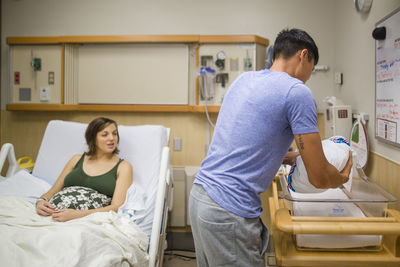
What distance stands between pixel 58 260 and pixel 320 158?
104 cm

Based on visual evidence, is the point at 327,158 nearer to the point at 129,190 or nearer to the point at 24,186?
the point at 129,190

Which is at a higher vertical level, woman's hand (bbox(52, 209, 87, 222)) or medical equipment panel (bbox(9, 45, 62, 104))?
medical equipment panel (bbox(9, 45, 62, 104))

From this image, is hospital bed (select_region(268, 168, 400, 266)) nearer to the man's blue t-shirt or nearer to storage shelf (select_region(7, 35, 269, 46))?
the man's blue t-shirt

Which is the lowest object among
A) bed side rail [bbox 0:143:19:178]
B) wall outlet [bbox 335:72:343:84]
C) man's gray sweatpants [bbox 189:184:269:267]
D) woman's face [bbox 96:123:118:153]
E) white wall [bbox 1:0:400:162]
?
man's gray sweatpants [bbox 189:184:269:267]

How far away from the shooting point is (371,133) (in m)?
2.03

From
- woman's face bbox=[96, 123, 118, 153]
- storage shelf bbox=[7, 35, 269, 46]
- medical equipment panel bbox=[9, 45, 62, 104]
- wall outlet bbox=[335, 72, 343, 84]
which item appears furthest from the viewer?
medical equipment panel bbox=[9, 45, 62, 104]

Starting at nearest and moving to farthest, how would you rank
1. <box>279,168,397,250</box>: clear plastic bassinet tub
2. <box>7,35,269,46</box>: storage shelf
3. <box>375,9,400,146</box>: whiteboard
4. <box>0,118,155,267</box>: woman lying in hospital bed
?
<box>279,168,397,250</box>: clear plastic bassinet tub < <box>0,118,155,267</box>: woman lying in hospital bed < <box>375,9,400,146</box>: whiteboard < <box>7,35,269,46</box>: storage shelf

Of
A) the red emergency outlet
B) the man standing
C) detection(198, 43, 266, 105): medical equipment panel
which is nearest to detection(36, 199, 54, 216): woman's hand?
the man standing

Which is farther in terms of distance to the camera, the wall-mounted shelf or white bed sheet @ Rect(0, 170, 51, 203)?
the wall-mounted shelf

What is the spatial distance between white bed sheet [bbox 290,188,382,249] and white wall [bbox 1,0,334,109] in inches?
66.3

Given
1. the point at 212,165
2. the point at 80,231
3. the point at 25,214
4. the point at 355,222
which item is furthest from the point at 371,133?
the point at 25,214

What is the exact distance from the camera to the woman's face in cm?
224

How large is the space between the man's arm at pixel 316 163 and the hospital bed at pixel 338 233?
0.45ft

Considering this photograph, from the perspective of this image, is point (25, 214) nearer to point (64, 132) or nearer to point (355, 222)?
point (64, 132)
